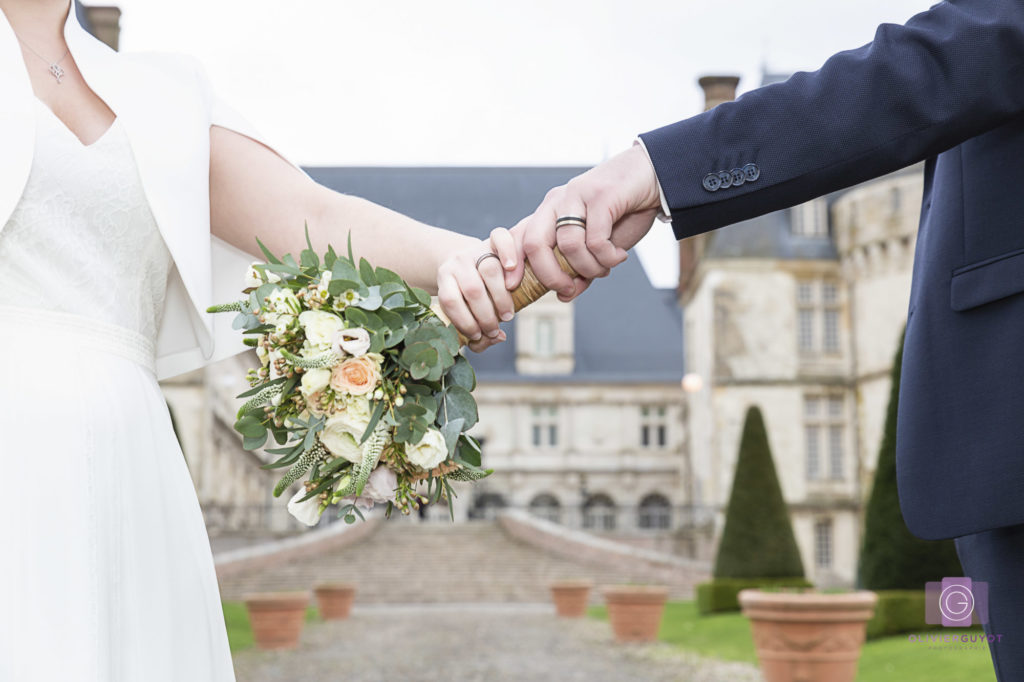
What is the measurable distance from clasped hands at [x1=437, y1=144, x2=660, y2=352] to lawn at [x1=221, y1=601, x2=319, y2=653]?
8551 millimetres

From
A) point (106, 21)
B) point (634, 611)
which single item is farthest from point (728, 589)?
point (106, 21)

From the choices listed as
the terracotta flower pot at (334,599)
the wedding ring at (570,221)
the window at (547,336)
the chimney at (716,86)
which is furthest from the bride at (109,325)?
the window at (547,336)

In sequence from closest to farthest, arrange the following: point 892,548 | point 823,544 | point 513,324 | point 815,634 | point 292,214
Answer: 1. point 292,214
2. point 815,634
3. point 892,548
4. point 823,544
5. point 513,324

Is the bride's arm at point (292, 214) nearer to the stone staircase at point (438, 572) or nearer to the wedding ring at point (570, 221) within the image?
the wedding ring at point (570, 221)

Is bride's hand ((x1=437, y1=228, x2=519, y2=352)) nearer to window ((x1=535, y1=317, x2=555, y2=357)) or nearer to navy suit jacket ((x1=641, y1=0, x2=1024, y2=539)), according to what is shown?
navy suit jacket ((x1=641, y1=0, x2=1024, y2=539))

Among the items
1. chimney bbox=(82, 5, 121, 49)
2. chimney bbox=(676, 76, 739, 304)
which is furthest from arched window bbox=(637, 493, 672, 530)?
chimney bbox=(82, 5, 121, 49)

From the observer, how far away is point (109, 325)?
164cm

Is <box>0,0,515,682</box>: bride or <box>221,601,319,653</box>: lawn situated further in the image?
<box>221,601,319,653</box>: lawn

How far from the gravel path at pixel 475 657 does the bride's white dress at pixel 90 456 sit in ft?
25.2

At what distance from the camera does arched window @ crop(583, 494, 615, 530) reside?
36906 millimetres

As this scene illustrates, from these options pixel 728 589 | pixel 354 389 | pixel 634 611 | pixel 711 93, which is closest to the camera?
pixel 354 389

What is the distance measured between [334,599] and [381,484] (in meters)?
14.5

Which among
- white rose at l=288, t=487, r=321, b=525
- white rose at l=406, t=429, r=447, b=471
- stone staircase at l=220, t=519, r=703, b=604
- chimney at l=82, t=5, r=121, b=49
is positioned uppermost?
chimney at l=82, t=5, r=121, b=49

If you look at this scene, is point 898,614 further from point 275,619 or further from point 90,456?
point 90,456
